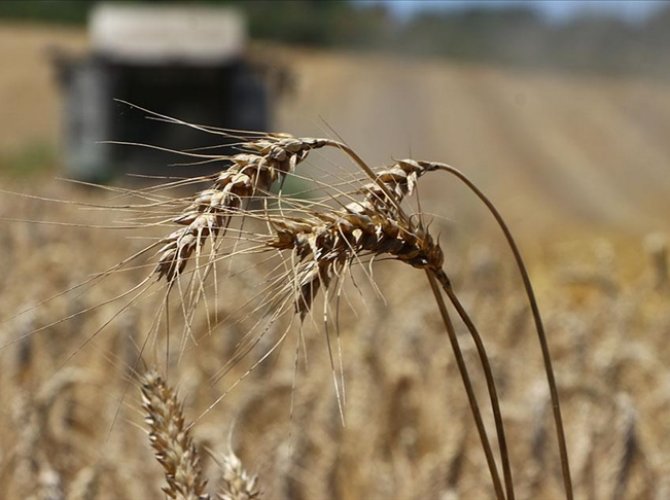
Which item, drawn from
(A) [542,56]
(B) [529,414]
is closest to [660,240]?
(B) [529,414]

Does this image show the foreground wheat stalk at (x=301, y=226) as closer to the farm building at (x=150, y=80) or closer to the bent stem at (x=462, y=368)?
the bent stem at (x=462, y=368)

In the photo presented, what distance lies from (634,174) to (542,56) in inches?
1006

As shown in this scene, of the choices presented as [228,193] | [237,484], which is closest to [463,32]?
[237,484]

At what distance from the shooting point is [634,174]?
33688 millimetres

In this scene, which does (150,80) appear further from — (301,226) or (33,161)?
(301,226)

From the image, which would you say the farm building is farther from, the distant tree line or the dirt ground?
the distant tree line

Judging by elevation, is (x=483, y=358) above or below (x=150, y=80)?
below

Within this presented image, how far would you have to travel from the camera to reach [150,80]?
24.2 meters

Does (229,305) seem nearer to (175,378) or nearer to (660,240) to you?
(175,378)

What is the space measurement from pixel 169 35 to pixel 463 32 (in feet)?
142

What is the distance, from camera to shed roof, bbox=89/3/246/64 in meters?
23.0

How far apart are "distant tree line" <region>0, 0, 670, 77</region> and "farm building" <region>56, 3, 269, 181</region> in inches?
1096

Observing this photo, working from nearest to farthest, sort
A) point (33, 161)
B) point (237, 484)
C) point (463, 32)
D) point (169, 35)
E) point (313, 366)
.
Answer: point (237, 484), point (313, 366), point (169, 35), point (33, 161), point (463, 32)

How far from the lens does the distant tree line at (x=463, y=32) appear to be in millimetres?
54031
